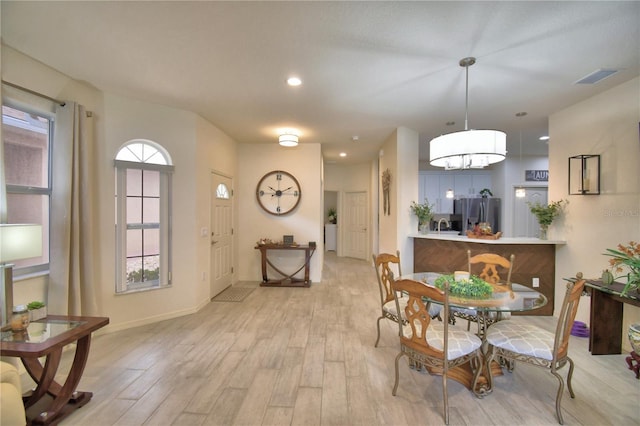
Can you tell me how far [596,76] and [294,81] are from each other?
117 inches

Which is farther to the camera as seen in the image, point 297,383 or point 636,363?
point 636,363

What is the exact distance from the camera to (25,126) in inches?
102

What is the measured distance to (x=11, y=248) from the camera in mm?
1866

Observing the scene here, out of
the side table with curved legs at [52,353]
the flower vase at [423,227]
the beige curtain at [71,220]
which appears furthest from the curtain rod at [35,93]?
the flower vase at [423,227]

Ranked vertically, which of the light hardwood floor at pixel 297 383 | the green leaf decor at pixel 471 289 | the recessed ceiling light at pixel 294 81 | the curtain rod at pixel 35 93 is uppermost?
the recessed ceiling light at pixel 294 81

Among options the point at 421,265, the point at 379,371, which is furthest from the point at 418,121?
the point at 379,371

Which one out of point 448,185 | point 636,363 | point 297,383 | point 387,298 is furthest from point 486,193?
point 297,383

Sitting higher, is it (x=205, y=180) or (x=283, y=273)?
(x=205, y=180)

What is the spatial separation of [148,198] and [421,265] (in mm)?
4127

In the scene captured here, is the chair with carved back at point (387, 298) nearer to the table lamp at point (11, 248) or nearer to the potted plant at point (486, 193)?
the table lamp at point (11, 248)

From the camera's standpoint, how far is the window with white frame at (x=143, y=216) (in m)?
3.37

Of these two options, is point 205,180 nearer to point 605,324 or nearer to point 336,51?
point 336,51

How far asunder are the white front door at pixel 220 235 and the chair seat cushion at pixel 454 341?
3359 millimetres

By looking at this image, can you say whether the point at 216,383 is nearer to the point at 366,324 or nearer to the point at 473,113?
the point at 366,324
